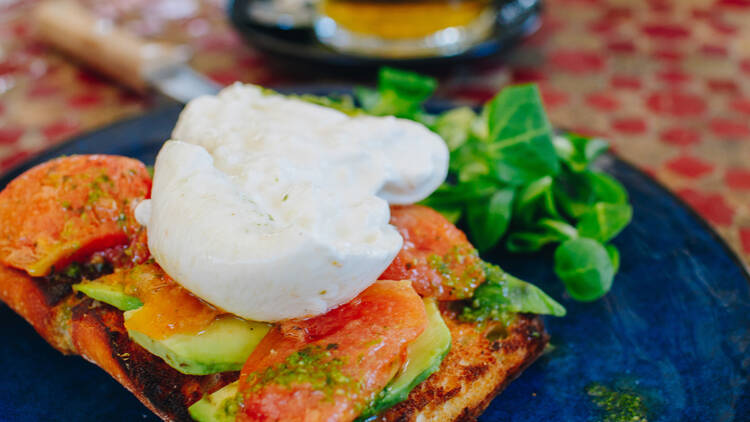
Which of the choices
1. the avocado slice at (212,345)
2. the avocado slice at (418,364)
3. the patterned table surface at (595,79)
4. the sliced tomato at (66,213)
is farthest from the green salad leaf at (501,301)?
the patterned table surface at (595,79)

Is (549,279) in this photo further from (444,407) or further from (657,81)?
(657,81)

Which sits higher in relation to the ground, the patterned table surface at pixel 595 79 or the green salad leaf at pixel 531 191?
the green salad leaf at pixel 531 191

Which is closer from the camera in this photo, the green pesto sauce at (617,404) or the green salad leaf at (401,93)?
the green pesto sauce at (617,404)

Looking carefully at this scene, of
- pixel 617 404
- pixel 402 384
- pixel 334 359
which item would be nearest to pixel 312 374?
pixel 334 359

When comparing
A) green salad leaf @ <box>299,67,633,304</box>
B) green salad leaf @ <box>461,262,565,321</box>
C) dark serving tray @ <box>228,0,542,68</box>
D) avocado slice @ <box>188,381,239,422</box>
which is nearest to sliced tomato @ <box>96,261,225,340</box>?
avocado slice @ <box>188,381,239,422</box>

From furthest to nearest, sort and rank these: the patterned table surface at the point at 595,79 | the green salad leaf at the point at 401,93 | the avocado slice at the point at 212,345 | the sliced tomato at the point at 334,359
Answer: the patterned table surface at the point at 595,79 < the green salad leaf at the point at 401,93 < the avocado slice at the point at 212,345 < the sliced tomato at the point at 334,359

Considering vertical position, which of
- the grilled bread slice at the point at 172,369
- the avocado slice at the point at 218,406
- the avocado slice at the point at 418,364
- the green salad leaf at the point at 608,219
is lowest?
the grilled bread slice at the point at 172,369

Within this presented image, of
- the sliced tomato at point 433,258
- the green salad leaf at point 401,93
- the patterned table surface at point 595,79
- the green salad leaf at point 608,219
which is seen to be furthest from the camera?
the patterned table surface at point 595,79

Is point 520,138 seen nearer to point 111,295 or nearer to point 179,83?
point 111,295

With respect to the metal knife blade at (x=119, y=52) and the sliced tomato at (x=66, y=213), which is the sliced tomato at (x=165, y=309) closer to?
the sliced tomato at (x=66, y=213)
